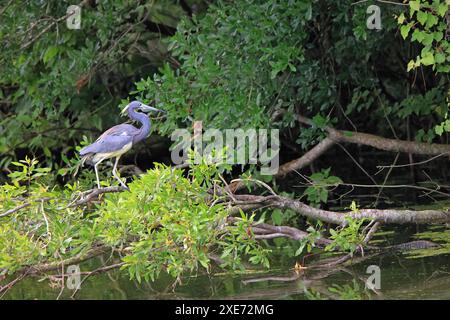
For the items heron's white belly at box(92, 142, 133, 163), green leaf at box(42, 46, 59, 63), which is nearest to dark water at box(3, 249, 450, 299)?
heron's white belly at box(92, 142, 133, 163)

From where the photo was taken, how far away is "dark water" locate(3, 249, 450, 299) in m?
6.74

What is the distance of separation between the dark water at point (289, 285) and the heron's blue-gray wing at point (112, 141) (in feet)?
3.53

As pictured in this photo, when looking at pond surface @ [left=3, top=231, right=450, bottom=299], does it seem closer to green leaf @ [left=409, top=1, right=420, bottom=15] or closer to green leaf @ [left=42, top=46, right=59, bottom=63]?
green leaf @ [left=409, top=1, right=420, bottom=15]

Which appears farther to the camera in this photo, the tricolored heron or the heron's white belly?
the heron's white belly

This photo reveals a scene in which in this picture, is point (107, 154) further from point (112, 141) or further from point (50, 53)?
point (50, 53)

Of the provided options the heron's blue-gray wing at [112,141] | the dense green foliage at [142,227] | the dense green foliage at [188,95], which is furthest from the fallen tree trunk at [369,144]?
the dense green foliage at [142,227]

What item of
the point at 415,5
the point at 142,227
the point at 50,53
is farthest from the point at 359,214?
the point at 50,53

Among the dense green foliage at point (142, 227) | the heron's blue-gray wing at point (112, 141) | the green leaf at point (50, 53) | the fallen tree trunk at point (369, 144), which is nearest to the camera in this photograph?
the dense green foliage at point (142, 227)

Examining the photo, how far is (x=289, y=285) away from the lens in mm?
7188

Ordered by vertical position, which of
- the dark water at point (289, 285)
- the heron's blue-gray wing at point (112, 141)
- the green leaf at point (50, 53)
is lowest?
the dark water at point (289, 285)

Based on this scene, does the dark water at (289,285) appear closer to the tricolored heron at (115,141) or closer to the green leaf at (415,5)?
the tricolored heron at (115,141)

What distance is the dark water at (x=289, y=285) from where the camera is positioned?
22.1 ft

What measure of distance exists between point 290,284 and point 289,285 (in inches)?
1.4

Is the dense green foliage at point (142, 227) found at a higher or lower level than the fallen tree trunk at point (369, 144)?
lower
